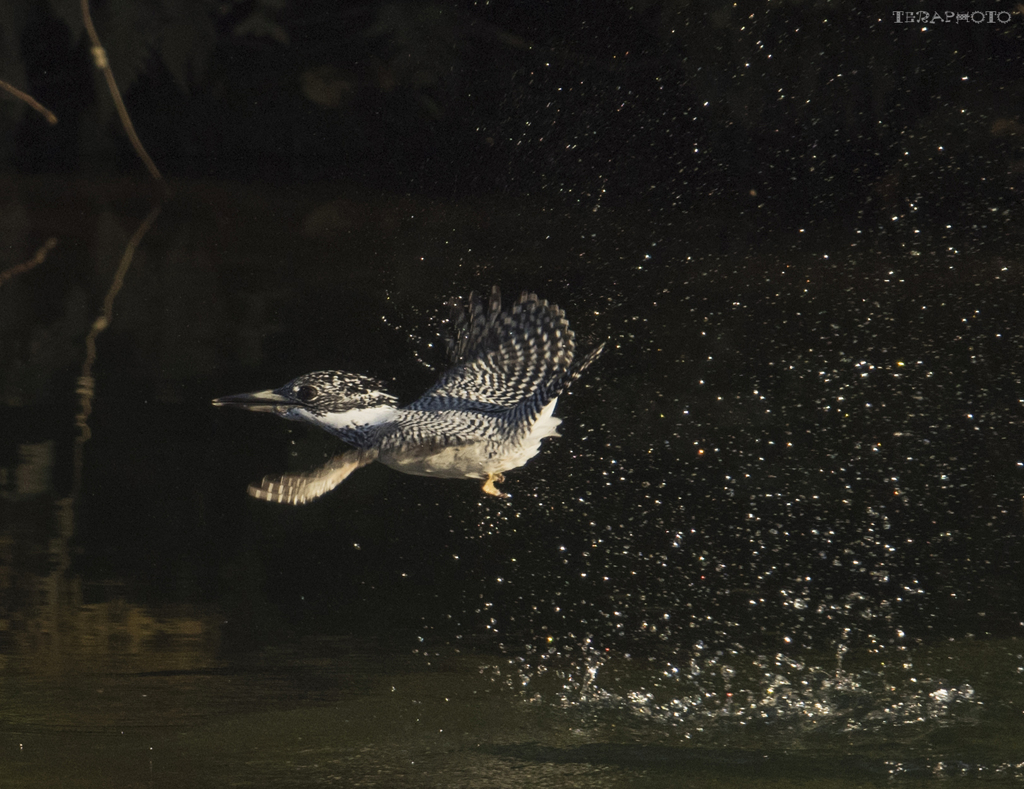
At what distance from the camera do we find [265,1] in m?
5.97

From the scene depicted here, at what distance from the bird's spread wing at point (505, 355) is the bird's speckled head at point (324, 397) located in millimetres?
96

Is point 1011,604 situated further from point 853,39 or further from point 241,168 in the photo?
point 241,168

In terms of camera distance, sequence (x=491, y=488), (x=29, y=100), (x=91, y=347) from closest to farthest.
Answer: (x=29, y=100) < (x=491, y=488) < (x=91, y=347)

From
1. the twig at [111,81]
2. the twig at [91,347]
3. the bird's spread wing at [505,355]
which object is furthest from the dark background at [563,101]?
the twig at [111,81]

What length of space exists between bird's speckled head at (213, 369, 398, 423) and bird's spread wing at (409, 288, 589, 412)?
0.10 meters

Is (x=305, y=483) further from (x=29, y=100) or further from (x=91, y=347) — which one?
(x=91, y=347)

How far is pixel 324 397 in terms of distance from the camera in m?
2.40

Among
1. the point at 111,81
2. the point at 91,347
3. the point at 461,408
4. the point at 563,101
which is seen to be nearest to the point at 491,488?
the point at 461,408

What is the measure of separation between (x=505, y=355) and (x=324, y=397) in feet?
1.32

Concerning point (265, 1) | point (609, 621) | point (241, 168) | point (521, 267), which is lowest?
point (609, 621)

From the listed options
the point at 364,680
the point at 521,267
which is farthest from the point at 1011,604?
the point at 521,267

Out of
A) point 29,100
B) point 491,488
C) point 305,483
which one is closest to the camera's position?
point 29,100

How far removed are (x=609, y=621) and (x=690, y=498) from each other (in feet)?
1.82

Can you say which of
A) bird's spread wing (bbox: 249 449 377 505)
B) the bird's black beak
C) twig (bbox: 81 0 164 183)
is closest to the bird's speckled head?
the bird's black beak
